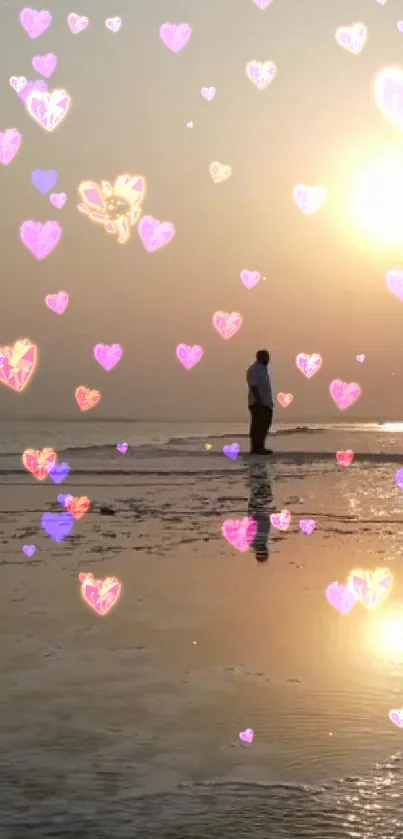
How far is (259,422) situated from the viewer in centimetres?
2031

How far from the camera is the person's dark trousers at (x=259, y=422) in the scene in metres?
20.0

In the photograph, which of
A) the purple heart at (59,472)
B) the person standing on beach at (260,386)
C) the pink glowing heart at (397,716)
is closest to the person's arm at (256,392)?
the person standing on beach at (260,386)

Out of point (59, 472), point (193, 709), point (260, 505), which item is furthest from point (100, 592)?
point (59, 472)

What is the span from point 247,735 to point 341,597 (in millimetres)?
2349

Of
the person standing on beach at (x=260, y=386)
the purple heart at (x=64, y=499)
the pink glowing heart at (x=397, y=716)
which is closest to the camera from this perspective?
the pink glowing heart at (x=397, y=716)

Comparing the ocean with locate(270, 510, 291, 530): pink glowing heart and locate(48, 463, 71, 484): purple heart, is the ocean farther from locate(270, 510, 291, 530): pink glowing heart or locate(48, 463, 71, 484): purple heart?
locate(48, 463, 71, 484): purple heart

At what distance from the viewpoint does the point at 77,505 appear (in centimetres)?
1082

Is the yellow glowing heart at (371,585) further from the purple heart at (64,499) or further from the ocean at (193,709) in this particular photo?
the purple heart at (64,499)

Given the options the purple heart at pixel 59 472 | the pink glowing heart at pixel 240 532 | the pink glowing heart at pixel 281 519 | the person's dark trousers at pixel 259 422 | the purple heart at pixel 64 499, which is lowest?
the pink glowing heart at pixel 240 532

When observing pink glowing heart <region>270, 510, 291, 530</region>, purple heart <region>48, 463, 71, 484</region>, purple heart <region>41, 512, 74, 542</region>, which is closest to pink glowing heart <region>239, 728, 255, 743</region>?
purple heart <region>41, 512, 74, 542</region>

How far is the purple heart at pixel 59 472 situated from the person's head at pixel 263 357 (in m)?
4.18

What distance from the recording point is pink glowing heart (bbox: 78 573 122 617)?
5.18m

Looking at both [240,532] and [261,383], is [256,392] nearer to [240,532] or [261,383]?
[261,383]

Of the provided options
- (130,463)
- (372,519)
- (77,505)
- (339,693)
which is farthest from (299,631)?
(130,463)
